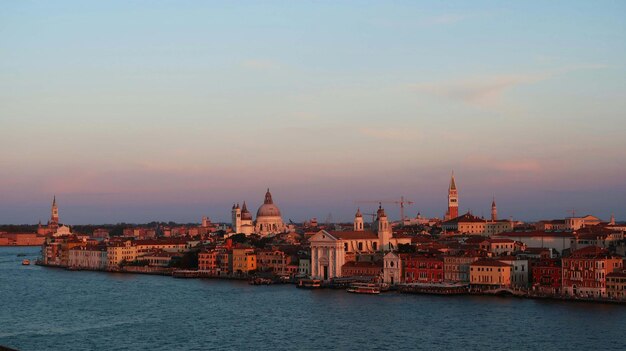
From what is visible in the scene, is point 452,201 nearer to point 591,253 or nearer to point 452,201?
point 452,201

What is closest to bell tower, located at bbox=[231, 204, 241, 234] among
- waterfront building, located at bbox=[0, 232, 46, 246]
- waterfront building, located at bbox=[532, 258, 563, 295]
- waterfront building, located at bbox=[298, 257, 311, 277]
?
waterfront building, located at bbox=[298, 257, 311, 277]

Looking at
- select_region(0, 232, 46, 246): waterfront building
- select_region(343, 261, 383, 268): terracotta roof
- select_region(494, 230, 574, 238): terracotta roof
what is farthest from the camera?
select_region(0, 232, 46, 246): waterfront building

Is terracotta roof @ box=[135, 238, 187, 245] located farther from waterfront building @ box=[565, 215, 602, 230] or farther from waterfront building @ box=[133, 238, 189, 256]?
waterfront building @ box=[565, 215, 602, 230]

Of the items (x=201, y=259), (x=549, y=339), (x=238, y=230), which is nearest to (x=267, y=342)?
(x=549, y=339)

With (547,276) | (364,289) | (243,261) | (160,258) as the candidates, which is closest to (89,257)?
(160,258)

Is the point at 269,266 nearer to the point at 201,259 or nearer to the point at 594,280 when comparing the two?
the point at 201,259

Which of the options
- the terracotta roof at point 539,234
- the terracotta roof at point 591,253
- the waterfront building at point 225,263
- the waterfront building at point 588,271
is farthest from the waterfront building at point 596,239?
the waterfront building at point 225,263
